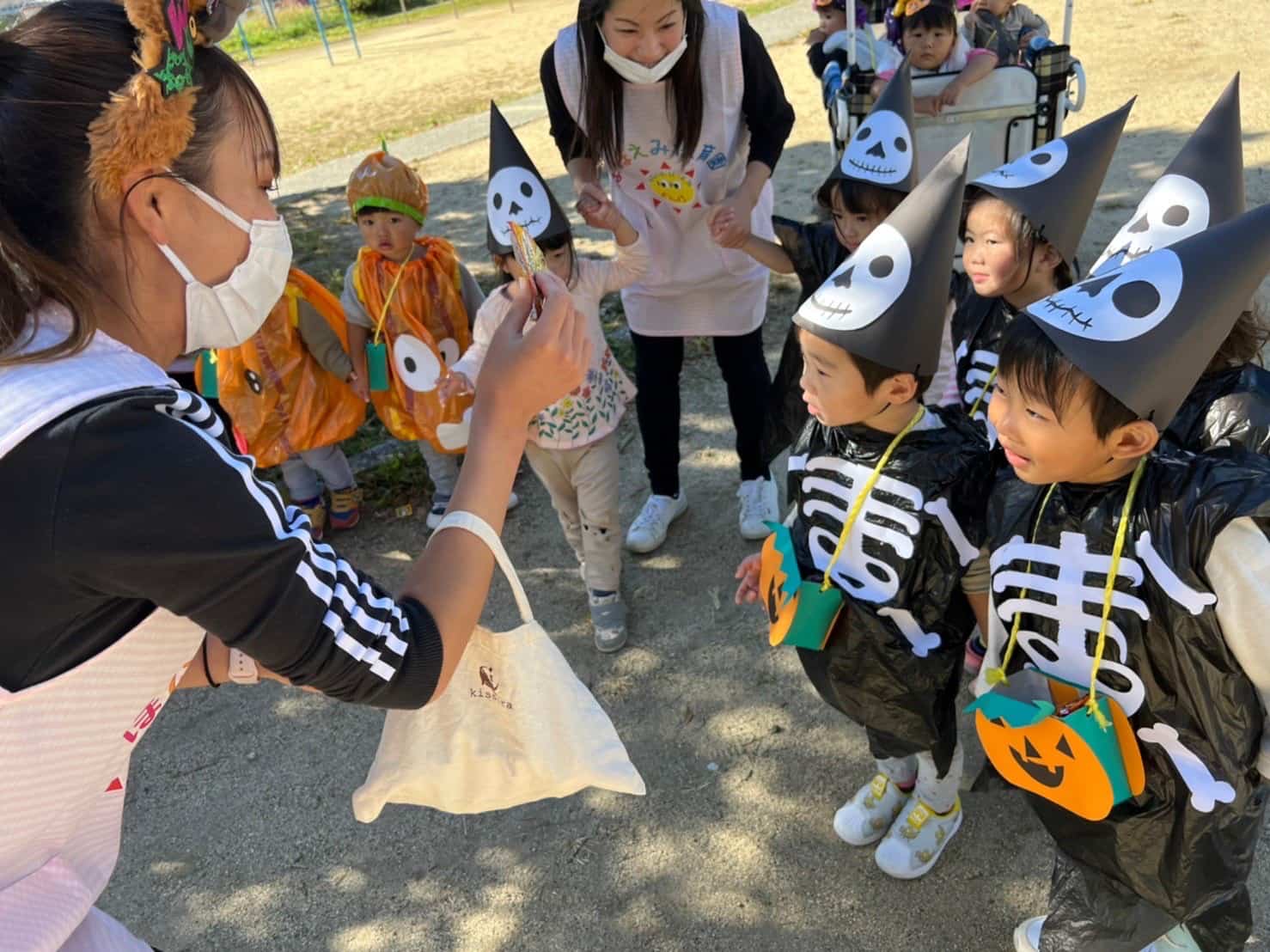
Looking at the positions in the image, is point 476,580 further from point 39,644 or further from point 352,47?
point 352,47

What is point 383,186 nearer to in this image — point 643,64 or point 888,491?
point 643,64

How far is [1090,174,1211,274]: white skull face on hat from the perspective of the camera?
7.42 ft

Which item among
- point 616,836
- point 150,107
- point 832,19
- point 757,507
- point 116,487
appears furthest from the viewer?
point 832,19

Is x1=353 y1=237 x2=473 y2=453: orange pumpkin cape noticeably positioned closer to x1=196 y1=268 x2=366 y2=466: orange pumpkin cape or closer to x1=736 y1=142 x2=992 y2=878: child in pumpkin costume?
x1=196 y1=268 x2=366 y2=466: orange pumpkin cape

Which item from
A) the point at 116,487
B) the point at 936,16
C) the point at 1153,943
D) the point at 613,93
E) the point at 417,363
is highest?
the point at 116,487

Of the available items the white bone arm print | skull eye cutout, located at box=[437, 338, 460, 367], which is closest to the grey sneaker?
skull eye cutout, located at box=[437, 338, 460, 367]

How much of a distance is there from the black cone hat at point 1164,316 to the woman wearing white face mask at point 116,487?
1138mm

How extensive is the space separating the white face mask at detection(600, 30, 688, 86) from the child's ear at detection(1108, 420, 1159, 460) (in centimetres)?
186

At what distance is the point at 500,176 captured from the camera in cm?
282

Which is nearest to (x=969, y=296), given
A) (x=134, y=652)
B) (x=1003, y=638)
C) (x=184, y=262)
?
(x=1003, y=638)

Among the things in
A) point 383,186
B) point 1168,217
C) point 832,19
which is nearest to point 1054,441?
point 1168,217

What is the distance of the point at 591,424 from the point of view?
300cm

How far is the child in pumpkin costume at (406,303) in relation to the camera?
336cm

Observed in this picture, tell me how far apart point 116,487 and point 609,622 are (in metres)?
2.43
